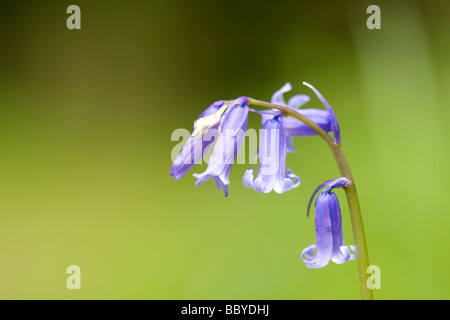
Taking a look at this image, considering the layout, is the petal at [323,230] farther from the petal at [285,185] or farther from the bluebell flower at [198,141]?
the bluebell flower at [198,141]

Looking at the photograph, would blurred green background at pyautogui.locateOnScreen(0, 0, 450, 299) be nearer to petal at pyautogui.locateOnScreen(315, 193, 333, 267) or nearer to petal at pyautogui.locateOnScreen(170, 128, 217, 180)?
petal at pyautogui.locateOnScreen(315, 193, 333, 267)

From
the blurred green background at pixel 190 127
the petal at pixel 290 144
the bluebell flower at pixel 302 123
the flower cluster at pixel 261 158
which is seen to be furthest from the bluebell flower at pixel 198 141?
the blurred green background at pixel 190 127

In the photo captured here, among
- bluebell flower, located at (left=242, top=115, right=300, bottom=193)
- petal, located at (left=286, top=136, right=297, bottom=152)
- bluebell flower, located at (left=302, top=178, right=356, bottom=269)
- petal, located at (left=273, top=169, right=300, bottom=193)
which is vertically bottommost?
bluebell flower, located at (left=302, top=178, right=356, bottom=269)

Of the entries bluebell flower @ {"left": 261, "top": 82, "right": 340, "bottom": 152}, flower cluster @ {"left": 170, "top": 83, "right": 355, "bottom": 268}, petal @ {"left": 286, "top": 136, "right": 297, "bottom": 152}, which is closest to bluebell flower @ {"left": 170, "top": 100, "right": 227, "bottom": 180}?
flower cluster @ {"left": 170, "top": 83, "right": 355, "bottom": 268}

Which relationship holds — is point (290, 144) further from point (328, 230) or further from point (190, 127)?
point (190, 127)

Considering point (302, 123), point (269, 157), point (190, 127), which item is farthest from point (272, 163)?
point (190, 127)
